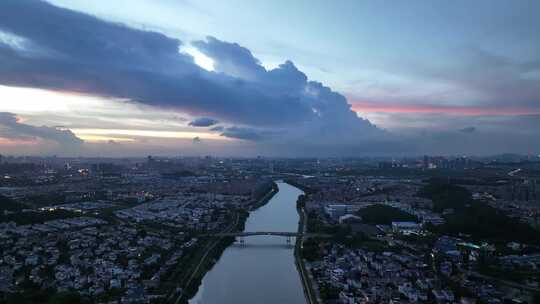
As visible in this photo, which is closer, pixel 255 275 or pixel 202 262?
pixel 255 275

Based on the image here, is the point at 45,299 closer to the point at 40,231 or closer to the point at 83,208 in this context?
the point at 40,231

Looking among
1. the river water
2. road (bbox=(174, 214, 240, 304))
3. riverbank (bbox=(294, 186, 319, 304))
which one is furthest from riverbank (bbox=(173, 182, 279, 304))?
riverbank (bbox=(294, 186, 319, 304))

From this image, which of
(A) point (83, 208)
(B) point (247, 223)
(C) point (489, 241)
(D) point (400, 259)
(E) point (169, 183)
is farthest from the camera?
(E) point (169, 183)

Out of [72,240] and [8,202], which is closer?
[72,240]

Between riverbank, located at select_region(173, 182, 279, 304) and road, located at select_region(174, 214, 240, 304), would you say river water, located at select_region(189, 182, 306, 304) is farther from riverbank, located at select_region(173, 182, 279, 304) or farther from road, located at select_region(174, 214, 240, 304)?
road, located at select_region(174, 214, 240, 304)

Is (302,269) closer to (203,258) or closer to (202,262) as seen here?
(202,262)

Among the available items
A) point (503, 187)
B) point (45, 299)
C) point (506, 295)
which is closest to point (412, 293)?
point (506, 295)

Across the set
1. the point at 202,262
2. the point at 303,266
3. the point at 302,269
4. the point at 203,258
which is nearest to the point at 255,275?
the point at 302,269

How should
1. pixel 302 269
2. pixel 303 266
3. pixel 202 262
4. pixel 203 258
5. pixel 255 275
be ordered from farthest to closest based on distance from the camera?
pixel 203 258 → pixel 202 262 → pixel 303 266 → pixel 302 269 → pixel 255 275
